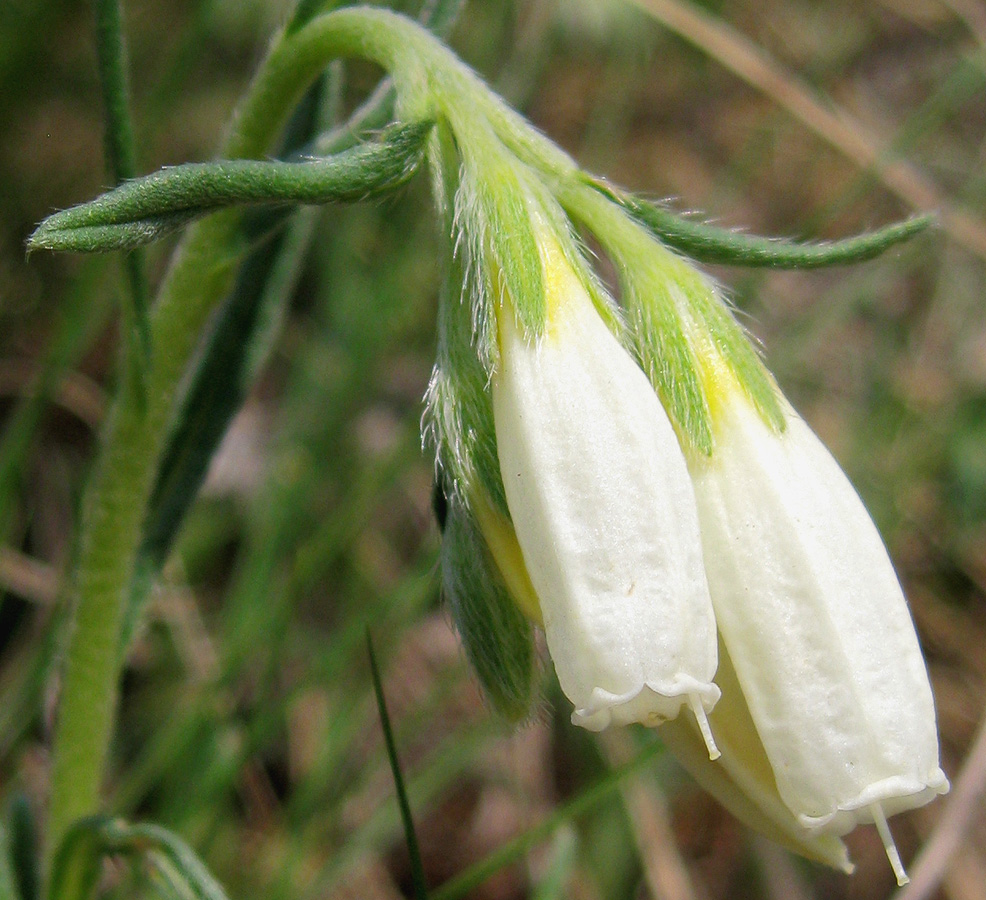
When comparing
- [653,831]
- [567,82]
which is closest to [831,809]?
→ [653,831]

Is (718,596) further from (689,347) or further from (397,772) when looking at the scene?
(397,772)

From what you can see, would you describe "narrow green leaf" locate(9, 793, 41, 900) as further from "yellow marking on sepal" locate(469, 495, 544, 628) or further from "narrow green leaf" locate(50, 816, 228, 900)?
"yellow marking on sepal" locate(469, 495, 544, 628)

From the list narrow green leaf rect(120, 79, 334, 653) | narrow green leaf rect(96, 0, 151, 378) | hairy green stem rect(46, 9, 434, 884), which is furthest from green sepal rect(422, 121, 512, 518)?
narrow green leaf rect(120, 79, 334, 653)

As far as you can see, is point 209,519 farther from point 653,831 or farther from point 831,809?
point 831,809

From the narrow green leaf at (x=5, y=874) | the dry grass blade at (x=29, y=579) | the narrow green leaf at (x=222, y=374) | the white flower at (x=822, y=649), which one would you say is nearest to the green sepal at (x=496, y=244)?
the white flower at (x=822, y=649)

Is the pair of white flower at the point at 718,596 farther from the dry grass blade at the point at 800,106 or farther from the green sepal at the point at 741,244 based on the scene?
the dry grass blade at the point at 800,106
